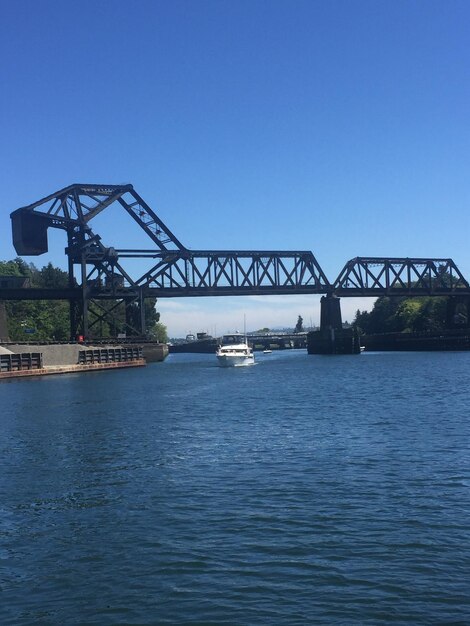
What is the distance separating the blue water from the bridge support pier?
11455 centimetres

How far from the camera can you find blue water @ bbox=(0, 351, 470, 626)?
13289 millimetres

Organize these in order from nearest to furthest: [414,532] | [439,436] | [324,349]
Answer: [414,532]
[439,436]
[324,349]

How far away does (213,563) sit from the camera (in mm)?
15391

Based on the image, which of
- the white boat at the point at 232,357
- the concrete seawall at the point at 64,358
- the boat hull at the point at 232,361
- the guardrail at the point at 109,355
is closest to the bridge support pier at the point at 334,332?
the white boat at the point at 232,357

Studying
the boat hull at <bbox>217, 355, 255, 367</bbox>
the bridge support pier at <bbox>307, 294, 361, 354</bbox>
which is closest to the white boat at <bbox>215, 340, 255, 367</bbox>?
the boat hull at <bbox>217, 355, 255, 367</bbox>

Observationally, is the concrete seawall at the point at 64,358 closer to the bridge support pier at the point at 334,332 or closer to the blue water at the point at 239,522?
the bridge support pier at the point at 334,332

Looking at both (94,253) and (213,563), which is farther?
(94,253)

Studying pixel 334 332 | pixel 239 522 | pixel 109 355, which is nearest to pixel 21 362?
pixel 109 355

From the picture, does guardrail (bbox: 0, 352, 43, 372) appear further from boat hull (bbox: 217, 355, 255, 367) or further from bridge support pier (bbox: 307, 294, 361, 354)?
bridge support pier (bbox: 307, 294, 361, 354)

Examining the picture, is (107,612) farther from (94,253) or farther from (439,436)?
(94,253)

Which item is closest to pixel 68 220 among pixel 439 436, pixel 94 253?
pixel 94 253

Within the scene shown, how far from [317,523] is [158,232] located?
12217 centimetres

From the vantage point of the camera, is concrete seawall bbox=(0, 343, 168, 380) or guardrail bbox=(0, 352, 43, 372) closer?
guardrail bbox=(0, 352, 43, 372)

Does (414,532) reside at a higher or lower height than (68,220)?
lower
